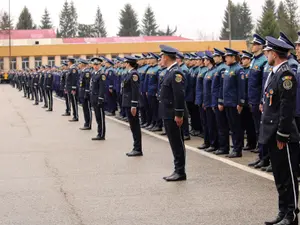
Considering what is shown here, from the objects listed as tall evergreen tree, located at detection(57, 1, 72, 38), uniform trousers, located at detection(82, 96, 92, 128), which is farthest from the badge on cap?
tall evergreen tree, located at detection(57, 1, 72, 38)

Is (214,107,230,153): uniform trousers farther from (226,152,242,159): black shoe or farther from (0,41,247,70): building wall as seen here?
(0,41,247,70): building wall

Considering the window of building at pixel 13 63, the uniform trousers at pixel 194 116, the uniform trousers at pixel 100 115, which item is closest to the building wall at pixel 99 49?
the window of building at pixel 13 63

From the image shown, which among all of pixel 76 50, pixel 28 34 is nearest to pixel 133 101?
pixel 76 50

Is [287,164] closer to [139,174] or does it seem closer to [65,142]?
[139,174]

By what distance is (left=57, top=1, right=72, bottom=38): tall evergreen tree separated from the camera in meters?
127

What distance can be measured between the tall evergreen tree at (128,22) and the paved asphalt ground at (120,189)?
106 m

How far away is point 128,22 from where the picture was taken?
387ft

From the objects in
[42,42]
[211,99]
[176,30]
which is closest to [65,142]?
[211,99]

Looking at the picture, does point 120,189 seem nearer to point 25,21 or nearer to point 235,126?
point 235,126

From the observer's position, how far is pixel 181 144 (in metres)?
8.88

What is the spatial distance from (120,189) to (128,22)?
11139cm

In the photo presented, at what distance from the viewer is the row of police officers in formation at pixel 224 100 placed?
20.1 ft

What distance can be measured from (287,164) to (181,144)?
9.53 feet

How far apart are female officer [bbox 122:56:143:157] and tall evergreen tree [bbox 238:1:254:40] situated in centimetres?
11013
